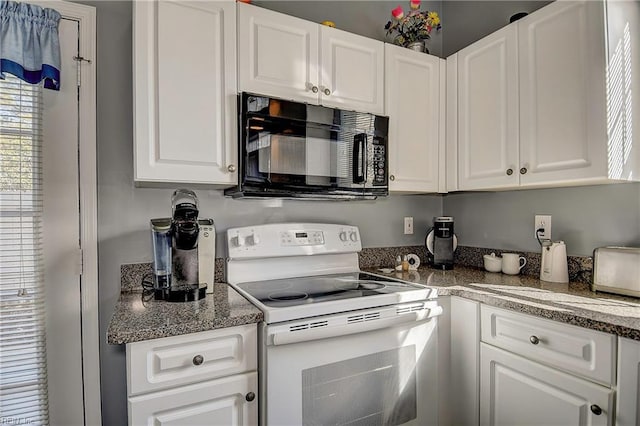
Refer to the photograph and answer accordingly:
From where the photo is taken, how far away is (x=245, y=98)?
5.02ft

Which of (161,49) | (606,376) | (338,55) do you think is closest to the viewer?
(606,376)

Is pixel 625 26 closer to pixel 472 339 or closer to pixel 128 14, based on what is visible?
pixel 472 339

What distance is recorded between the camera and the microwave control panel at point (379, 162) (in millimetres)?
1815

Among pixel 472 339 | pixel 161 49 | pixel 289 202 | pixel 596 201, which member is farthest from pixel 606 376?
pixel 161 49

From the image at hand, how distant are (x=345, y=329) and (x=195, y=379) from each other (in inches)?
21.3

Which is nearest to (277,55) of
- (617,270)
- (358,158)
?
(358,158)

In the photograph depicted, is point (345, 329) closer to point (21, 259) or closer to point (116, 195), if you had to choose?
point (116, 195)

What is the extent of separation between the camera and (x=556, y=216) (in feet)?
6.02

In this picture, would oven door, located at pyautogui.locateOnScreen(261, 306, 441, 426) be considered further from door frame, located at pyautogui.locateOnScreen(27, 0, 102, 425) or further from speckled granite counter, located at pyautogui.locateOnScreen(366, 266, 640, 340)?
door frame, located at pyautogui.locateOnScreen(27, 0, 102, 425)

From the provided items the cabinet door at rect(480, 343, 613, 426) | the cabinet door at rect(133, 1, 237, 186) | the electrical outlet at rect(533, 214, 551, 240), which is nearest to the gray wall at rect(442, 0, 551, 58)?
the electrical outlet at rect(533, 214, 551, 240)

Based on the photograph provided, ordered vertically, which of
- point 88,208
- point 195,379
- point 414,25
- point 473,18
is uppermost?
point 473,18

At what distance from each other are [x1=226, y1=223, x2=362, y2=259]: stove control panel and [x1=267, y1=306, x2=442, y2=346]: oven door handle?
0.60m

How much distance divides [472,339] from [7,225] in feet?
6.41

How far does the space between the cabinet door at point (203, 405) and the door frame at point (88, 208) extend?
626mm
